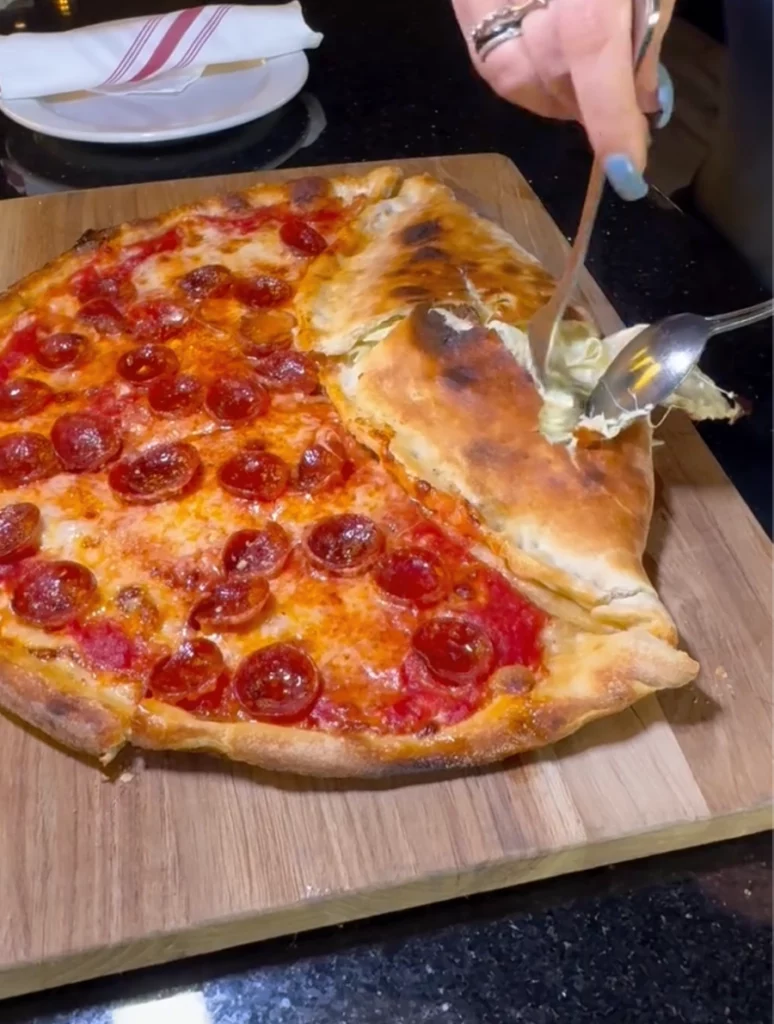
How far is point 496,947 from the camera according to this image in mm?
1447

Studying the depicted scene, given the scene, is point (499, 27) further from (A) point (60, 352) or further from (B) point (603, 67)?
(A) point (60, 352)

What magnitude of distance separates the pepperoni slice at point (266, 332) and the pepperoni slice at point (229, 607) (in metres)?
0.63

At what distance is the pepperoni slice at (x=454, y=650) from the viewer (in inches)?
63.1

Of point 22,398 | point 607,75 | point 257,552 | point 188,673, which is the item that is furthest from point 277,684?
point 607,75

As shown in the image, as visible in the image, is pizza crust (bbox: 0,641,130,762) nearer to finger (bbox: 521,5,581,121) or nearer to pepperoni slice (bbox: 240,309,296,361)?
pepperoni slice (bbox: 240,309,296,361)

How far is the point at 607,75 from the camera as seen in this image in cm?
133

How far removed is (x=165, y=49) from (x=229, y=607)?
2102 millimetres

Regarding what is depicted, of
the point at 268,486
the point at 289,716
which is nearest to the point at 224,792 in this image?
the point at 289,716

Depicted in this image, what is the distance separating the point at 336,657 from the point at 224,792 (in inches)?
10.4

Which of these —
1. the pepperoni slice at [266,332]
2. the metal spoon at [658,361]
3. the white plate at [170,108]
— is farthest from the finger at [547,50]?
the white plate at [170,108]

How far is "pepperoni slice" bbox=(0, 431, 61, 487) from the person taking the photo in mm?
1884

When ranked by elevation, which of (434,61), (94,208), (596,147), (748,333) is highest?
(596,147)

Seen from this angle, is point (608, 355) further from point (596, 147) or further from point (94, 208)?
point (94, 208)

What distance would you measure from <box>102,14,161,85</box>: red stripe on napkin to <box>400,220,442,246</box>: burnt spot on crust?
1191 mm
